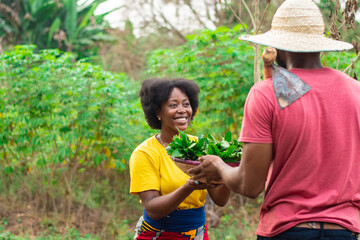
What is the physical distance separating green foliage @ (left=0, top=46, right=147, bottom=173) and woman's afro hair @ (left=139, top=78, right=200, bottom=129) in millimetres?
2385

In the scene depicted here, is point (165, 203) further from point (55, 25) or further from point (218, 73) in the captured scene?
point (55, 25)

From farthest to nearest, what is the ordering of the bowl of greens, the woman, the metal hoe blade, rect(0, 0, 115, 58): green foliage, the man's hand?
rect(0, 0, 115, 58): green foliage → the woman → the bowl of greens → the man's hand → the metal hoe blade

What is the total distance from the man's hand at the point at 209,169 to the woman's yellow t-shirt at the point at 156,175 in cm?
44

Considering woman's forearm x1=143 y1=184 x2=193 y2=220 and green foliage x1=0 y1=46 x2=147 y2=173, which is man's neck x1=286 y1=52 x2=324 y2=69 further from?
green foliage x1=0 y1=46 x2=147 y2=173

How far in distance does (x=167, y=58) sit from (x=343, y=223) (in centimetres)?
455

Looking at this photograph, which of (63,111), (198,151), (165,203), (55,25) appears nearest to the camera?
(198,151)

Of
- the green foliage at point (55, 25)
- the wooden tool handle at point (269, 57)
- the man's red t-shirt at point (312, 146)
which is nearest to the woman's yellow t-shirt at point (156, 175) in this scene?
the man's red t-shirt at point (312, 146)

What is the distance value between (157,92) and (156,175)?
58 cm

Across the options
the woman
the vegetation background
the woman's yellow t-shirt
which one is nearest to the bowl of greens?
the woman

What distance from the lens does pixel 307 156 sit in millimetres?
1562

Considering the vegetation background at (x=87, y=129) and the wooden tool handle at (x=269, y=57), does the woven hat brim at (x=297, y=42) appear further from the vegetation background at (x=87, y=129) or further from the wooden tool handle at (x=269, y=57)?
the vegetation background at (x=87, y=129)

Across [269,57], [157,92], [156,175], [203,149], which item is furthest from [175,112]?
[269,57]

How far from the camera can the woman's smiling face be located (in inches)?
106

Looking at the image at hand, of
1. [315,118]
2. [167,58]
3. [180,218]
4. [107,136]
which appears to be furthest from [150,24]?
[315,118]
